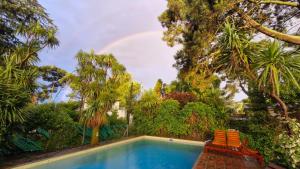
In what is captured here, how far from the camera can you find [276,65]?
15.8 feet

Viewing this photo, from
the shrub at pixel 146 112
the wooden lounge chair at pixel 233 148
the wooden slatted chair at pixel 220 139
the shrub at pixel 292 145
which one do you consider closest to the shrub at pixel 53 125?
the shrub at pixel 146 112

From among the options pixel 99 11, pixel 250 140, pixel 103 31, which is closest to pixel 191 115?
pixel 250 140

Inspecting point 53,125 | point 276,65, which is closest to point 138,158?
point 53,125

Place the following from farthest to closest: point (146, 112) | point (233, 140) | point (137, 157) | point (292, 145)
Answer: point (146, 112) → point (137, 157) → point (233, 140) → point (292, 145)

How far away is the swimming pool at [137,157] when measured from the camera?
21.1ft

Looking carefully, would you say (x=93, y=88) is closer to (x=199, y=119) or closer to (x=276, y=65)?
(x=199, y=119)

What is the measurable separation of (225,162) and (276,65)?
336 cm

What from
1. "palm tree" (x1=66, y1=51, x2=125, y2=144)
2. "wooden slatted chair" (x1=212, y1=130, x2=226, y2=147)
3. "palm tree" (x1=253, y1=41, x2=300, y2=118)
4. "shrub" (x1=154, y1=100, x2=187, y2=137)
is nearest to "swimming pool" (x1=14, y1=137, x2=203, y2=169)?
"shrub" (x1=154, y1=100, x2=187, y2=137)

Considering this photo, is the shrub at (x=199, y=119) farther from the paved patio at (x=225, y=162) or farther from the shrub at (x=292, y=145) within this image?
the shrub at (x=292, y=145)

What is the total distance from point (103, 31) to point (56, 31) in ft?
39.4

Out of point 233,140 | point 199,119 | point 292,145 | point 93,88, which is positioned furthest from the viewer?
point 199,119

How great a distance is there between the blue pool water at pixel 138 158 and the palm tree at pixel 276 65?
14.0 feet

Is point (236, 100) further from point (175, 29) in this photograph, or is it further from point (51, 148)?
point (51, 148)

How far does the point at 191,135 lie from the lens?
11.4 metres
